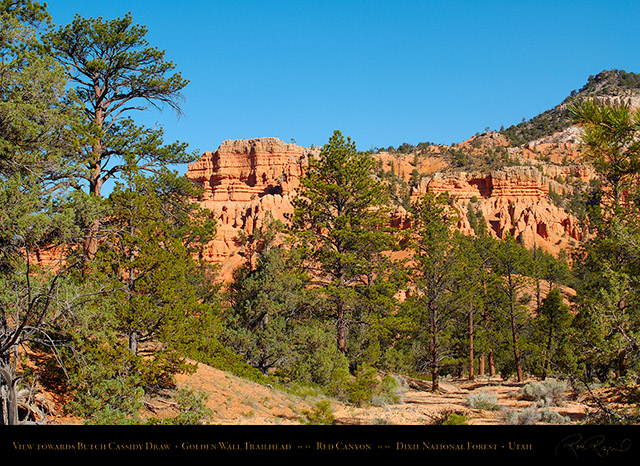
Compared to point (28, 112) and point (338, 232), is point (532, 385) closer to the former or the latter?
point (338, 232)

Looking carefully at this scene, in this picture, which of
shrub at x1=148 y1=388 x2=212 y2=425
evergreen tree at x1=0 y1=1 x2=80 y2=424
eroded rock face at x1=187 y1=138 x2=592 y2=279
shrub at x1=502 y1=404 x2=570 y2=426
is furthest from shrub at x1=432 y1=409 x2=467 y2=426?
eroded rock face at x1=187 y1=138 x2=592 y2=279

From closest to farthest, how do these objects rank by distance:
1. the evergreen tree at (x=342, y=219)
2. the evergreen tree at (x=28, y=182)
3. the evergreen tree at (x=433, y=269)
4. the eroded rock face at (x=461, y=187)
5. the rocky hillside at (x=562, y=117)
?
1. the evergreen tree at (x=28, y=182)
2. the evergreen tree at (x=342, y=219)
3. the evergreen tree at (x=433, y=269)
4. the eroded rock face at (x=461, y=187)
5. the rocky hillside at (x=562, y=117)

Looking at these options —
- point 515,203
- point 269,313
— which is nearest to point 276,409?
point 269,313

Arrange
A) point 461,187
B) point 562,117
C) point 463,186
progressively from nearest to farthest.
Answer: point 461,187, point 463,186, point 562,117

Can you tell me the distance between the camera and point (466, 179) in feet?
324

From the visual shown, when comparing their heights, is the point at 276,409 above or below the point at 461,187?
below

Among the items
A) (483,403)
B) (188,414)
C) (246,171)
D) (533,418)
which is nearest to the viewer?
(188,414)

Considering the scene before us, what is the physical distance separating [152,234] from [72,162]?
246 cm

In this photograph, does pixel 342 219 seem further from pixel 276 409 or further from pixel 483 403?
pixel 276 409

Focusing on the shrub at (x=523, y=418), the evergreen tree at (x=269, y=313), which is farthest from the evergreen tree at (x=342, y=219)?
the shrub at (x=523, y=418)

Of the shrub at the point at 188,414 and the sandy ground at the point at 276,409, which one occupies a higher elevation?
the shrub at the point at 188,414

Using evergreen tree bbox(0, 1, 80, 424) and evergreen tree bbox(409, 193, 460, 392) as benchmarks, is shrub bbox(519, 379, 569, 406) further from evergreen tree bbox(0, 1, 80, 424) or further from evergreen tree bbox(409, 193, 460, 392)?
evergreen tree bbox(0, 1, 80, 424)

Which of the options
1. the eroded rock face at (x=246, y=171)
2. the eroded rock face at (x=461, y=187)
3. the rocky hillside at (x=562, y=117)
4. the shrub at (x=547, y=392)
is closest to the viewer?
the shrub at (x=547, y=392)

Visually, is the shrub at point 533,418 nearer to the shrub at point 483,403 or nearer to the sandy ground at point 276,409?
the sandy ground at point 276,409
